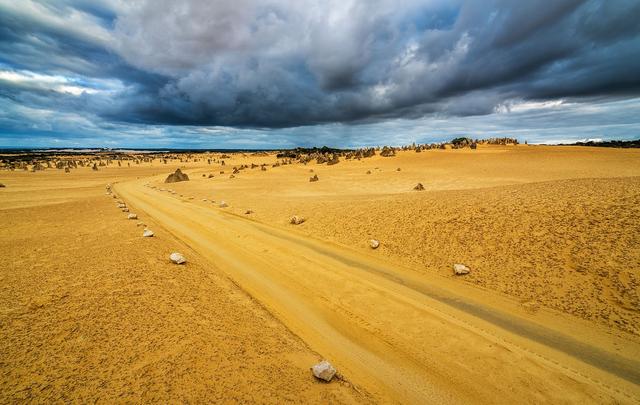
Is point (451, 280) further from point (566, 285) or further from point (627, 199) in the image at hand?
point (627, 199)

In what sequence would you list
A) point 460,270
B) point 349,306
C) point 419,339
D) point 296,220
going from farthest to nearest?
1. point 296,220
2. point 460,270
3. point 349,306
4. point 419,339

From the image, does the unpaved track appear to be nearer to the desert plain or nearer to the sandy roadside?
the desert plain

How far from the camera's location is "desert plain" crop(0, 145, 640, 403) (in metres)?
4.32

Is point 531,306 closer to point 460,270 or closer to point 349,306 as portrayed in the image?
point 460,270

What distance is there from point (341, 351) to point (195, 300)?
3263 millimetres

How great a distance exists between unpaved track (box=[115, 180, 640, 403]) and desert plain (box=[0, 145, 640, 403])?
33 millimetres

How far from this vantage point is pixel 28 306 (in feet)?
19.1

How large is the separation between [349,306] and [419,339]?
1.70m

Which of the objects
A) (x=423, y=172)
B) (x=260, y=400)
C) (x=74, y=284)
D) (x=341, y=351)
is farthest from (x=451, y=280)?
(x=423, y=172)

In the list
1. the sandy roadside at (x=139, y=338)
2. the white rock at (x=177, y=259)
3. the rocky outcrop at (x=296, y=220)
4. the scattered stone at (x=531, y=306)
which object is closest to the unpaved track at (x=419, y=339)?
the scattered stone at (x=531, y=306)

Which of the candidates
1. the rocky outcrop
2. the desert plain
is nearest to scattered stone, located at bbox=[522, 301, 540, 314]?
the desert plain

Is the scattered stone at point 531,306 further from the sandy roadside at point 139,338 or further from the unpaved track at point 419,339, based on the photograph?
the sandy roadside at point 139,338

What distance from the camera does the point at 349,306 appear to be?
269 inches

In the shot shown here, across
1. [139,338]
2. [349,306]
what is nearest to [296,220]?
[349,306]
